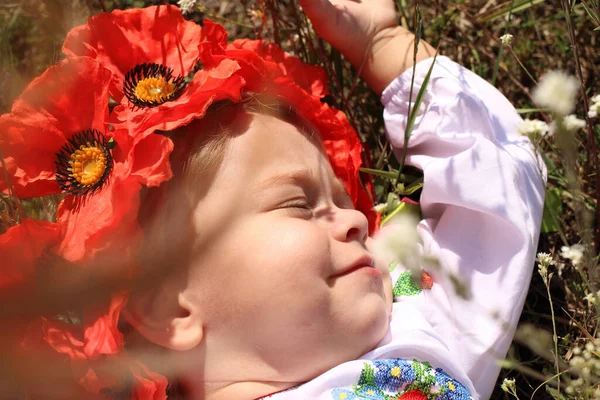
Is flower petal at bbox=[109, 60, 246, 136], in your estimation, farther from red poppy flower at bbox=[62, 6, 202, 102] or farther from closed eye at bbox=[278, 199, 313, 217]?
closed eye at bbox=[278, 199, 313, 217]

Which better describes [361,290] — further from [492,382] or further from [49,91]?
[49,91]

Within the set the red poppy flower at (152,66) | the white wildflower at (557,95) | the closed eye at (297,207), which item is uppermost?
the white wildflower at (557,95)

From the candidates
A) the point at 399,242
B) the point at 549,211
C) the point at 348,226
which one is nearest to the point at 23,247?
the point at 348,226

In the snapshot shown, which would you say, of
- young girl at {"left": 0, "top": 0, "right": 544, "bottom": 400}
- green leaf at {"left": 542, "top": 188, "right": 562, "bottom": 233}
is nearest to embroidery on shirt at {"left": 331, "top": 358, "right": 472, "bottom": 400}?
young girl at {"left": 0, "top": 0, "right": 544, "bottom": 400}

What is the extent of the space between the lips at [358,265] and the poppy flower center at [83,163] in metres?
0.55

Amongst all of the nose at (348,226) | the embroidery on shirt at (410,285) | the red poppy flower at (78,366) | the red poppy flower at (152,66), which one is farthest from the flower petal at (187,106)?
the embroidery on shirt at (410,285)

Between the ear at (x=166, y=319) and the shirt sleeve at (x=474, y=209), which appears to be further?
the shirt sleeve at (x=474, y=209)

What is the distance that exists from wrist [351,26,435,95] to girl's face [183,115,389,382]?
0.51 meters

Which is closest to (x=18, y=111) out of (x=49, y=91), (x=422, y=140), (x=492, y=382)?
(x=49, y=91)

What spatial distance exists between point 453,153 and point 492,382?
24.0 inches

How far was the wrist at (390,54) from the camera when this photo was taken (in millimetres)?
1881

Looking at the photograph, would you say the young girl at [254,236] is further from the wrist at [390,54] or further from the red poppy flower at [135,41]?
the wrist at [390,54]

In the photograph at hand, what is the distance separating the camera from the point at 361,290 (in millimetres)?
1479

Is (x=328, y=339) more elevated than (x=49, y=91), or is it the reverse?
(x=49, y=91)
